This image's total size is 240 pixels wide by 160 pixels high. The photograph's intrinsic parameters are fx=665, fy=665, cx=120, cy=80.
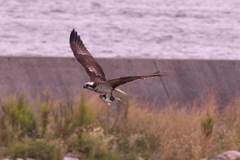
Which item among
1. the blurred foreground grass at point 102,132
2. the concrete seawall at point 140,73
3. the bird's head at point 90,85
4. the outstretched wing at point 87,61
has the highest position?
the outstretched wing at point 87,61

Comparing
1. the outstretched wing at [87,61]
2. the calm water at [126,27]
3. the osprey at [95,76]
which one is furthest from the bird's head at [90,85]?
the calm water at [126,27]

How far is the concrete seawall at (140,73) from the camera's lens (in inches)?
452

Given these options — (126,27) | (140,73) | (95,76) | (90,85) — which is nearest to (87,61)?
(95,76)

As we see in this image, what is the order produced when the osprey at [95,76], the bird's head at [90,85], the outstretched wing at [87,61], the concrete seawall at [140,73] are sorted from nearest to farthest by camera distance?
the osprey at [95,76] → the bird's head at [90,85] → the outstretched wing at [87,61] → the concrete seawall at [140,73]

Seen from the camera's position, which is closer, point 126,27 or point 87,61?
point 87,61

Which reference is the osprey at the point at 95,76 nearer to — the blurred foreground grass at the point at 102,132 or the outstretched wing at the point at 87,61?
the outstretched wing at the point at 87,61

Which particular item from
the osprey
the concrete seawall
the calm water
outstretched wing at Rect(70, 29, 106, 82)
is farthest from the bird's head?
the calm water

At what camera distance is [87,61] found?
9227 millimetres

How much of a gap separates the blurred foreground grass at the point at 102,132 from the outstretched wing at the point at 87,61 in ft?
2.65

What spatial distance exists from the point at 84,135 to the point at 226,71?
4234 mm

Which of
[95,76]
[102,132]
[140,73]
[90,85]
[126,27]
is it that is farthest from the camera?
[126,27]

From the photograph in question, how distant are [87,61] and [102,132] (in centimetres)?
132

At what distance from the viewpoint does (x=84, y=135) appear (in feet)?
32.1

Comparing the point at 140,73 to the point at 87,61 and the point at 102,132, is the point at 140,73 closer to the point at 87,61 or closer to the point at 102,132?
the point at 102,132
